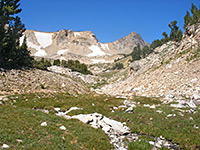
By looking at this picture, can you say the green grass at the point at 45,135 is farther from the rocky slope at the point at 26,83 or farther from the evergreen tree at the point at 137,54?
the evergreen tree at the point at 137,54

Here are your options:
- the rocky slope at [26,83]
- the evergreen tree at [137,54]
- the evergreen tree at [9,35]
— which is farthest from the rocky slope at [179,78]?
the evergreen tree at [137,54]

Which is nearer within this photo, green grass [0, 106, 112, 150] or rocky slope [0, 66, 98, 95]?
green grass [0, 106, 112, 150]

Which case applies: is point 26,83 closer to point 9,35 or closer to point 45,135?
point 9,35

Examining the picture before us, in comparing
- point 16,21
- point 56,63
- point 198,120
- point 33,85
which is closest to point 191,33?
point 198,120

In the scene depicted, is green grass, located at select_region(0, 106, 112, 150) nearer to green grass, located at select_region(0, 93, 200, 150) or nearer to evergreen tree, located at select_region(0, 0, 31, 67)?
green grass, located at select_region(0, 93, 200, 150)

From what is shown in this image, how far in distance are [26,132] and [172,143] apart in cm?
1271

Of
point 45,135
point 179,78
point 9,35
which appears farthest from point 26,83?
point 179,78

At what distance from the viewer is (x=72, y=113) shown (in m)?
24.4

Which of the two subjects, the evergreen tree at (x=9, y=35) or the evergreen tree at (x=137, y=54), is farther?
the evergreen tree at (x=137, y=54)

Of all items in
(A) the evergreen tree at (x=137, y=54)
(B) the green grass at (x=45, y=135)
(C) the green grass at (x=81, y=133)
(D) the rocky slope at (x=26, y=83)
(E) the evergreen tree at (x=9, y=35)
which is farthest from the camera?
(A) the evergreen tree at (x=137, y=54)

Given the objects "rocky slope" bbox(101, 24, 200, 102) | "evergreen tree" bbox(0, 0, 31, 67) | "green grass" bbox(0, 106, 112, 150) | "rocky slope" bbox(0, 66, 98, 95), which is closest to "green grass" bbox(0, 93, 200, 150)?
"green grass" bbox(0, 106, 112, 150)

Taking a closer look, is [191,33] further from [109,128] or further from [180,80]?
[109,128]

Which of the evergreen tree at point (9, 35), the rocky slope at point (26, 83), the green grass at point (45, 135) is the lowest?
the green grass at point (45, 135)

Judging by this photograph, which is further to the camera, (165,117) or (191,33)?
(191,33)
